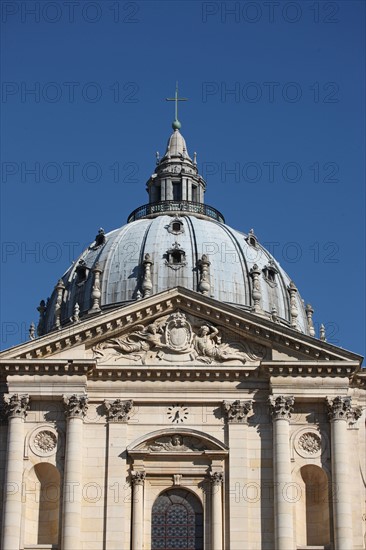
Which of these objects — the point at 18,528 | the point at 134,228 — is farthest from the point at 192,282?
the point at 18,528

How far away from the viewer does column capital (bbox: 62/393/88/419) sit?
53.9 metres

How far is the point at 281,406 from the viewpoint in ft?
177

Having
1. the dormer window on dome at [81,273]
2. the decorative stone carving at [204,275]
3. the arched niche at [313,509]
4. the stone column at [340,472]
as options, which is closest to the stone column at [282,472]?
the arched niche at [313,509]

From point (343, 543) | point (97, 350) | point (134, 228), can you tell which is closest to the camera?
point (343, 543)

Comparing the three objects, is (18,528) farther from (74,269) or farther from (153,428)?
(74,269)

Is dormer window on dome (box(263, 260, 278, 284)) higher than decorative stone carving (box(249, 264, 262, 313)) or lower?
higher

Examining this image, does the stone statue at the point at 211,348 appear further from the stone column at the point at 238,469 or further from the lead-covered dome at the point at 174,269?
the lead-covered dome at the point at 174,269

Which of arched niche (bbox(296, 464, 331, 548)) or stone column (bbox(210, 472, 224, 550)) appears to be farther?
arched niche (bbox(296, 464, 331, 548))

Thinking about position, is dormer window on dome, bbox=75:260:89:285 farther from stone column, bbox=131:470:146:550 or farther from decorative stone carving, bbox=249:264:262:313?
stone column, bbox=131:470:146:550

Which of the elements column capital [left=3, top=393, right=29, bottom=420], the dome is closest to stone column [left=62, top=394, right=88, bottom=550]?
column capital [left=3, top=393, right=29, bottom=420]

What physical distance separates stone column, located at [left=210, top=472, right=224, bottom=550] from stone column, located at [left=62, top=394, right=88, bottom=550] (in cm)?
481

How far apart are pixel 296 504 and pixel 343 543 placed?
2415 mm

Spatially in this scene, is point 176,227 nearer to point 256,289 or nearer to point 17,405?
point 256,289

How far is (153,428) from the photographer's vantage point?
5441 centimetres
